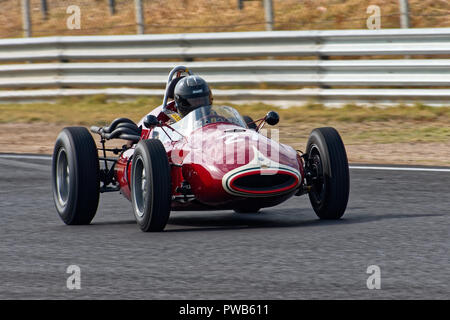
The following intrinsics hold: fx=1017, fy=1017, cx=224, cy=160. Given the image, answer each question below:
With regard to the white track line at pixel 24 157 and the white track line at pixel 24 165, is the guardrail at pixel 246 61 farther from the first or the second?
the white track line at pixel 24 165

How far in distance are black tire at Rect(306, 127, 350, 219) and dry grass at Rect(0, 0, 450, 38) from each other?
10.2m

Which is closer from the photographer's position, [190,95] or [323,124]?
[190,95]

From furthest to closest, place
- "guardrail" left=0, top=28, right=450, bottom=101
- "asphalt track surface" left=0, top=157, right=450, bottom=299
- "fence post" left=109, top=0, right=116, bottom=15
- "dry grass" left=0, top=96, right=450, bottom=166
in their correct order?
1. "fence post" left=109, top=0, right=116, bottom=15
2. "guardrail" left=0, top=28, right=450, bottom=101
3. "dry grass" left=0, top=96, right=450, bottom=166
4. "asphalt track surface" left=0, top=157, right=450, bottom=299

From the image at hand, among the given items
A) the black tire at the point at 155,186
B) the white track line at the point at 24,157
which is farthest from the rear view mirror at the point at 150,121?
the white track line at the point at 24,157

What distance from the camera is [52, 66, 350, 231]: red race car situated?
24.5ft

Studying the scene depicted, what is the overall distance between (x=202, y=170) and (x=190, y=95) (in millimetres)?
1266

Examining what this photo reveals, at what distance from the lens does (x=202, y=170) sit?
761 centimetres

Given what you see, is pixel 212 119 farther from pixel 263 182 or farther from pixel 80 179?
pixel 80 179

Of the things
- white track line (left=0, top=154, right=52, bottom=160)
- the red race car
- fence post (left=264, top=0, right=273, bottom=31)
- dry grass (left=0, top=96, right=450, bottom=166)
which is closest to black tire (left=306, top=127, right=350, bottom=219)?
the red race car

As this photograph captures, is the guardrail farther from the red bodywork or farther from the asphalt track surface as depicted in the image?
the red bodywork

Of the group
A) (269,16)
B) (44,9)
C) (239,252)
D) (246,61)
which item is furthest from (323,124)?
(44,9)

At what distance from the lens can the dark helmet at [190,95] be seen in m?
8.71

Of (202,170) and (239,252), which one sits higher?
(202,170)

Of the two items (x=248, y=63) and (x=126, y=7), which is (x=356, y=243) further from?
(x=126, y=7)
